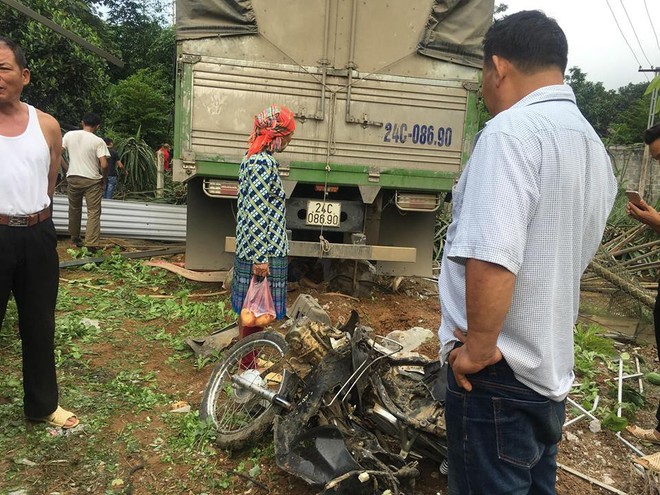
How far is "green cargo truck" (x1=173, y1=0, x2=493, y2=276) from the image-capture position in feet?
16.5

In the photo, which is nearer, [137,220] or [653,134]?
[653,134]

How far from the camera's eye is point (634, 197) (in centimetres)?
313

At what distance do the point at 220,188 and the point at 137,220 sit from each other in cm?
368

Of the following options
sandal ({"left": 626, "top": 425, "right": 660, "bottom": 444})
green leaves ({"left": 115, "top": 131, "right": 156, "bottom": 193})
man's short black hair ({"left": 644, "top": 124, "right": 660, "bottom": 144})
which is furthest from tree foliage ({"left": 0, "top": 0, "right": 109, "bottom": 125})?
sandal ({"left": 626, "top": 425, "right": 660, "bottom": 444})

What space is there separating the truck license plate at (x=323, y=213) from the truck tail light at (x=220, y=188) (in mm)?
756

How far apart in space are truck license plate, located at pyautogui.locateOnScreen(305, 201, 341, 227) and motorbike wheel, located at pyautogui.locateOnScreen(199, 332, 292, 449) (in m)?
2.21

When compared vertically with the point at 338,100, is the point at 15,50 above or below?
below

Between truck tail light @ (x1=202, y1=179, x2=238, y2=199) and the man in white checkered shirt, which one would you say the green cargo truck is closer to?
truck tail light @ (x1=202, y1=179, x2=238, y2=199)

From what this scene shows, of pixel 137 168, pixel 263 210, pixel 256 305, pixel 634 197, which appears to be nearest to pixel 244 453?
pixel 256 305

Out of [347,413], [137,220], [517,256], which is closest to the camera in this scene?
[517,256]

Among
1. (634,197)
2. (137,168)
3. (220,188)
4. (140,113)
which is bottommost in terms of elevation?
(220,188)

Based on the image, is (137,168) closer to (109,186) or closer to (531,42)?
(109,186)


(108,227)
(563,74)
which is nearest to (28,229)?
(563,74)

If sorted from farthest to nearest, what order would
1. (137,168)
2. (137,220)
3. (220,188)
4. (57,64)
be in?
(137,168) → (57,64) → (137,220) → (220,188)
